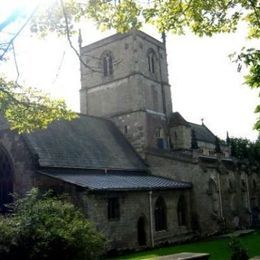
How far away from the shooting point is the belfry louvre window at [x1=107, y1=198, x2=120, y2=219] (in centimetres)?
2441

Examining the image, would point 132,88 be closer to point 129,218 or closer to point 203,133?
point 129,218

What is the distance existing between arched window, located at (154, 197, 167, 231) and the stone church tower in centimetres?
715

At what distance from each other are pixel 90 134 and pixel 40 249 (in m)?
21.1

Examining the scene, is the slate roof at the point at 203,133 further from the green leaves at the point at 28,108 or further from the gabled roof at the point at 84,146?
the green leaves at the point at 28,108

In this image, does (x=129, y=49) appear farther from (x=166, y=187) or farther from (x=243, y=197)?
(x=243, y=197)

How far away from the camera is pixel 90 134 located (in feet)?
110

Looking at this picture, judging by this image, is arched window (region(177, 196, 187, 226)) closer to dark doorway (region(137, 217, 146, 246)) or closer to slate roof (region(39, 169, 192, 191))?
slate roof (region(39, 169, 192, 191))

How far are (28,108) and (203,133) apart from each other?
135 feet

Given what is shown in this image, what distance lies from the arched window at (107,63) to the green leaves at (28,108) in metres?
26.8

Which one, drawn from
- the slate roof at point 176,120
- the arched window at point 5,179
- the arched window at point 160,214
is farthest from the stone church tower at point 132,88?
the arched window at point 5,179

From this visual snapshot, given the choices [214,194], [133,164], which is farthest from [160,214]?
[214,194]

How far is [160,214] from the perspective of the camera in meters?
29.0

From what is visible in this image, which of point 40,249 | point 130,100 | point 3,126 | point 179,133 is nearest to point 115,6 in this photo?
point 40,249

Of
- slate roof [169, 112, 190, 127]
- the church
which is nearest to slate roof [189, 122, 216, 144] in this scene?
the church
